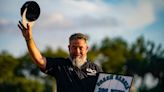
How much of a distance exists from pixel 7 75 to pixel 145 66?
24398mm

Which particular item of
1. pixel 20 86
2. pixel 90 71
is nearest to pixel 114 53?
pixel 20 86

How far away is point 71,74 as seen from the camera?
6.97m

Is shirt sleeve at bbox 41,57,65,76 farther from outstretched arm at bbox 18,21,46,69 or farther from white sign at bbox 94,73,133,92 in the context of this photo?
white sign at bbox 94,73,133,92

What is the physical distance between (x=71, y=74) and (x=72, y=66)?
129 millimetres

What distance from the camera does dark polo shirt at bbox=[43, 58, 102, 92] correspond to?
A: 22.6ft

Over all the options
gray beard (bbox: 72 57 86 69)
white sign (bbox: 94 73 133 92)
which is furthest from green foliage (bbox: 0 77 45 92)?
white sign (bbox: 94 73 133 92)

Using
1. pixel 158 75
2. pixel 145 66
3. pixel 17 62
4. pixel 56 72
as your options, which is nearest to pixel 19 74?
pixel 17 62

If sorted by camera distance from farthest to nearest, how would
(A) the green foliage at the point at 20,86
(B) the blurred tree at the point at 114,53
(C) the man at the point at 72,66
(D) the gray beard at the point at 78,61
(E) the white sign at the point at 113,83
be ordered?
(B) the blurred tree at the point at 114,53 < (A) the green foliage at the point at 20,86 < (D) the gray beard at the point at 78,61 < (C) the man at the point at 72,66 < (E) the white sign at the point at 113,83

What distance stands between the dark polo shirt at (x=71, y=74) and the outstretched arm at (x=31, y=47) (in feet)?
0.37

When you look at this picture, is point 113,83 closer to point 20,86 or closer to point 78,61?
Answer: point 78,61

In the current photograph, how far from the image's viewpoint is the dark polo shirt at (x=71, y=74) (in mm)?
6879

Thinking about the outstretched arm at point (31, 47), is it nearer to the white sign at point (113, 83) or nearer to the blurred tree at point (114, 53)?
the white sign at point (113, 83)

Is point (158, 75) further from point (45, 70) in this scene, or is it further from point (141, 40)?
point (45, 70)

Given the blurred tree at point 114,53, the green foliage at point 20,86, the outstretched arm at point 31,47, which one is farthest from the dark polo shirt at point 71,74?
the blurred tree at point 114,53
